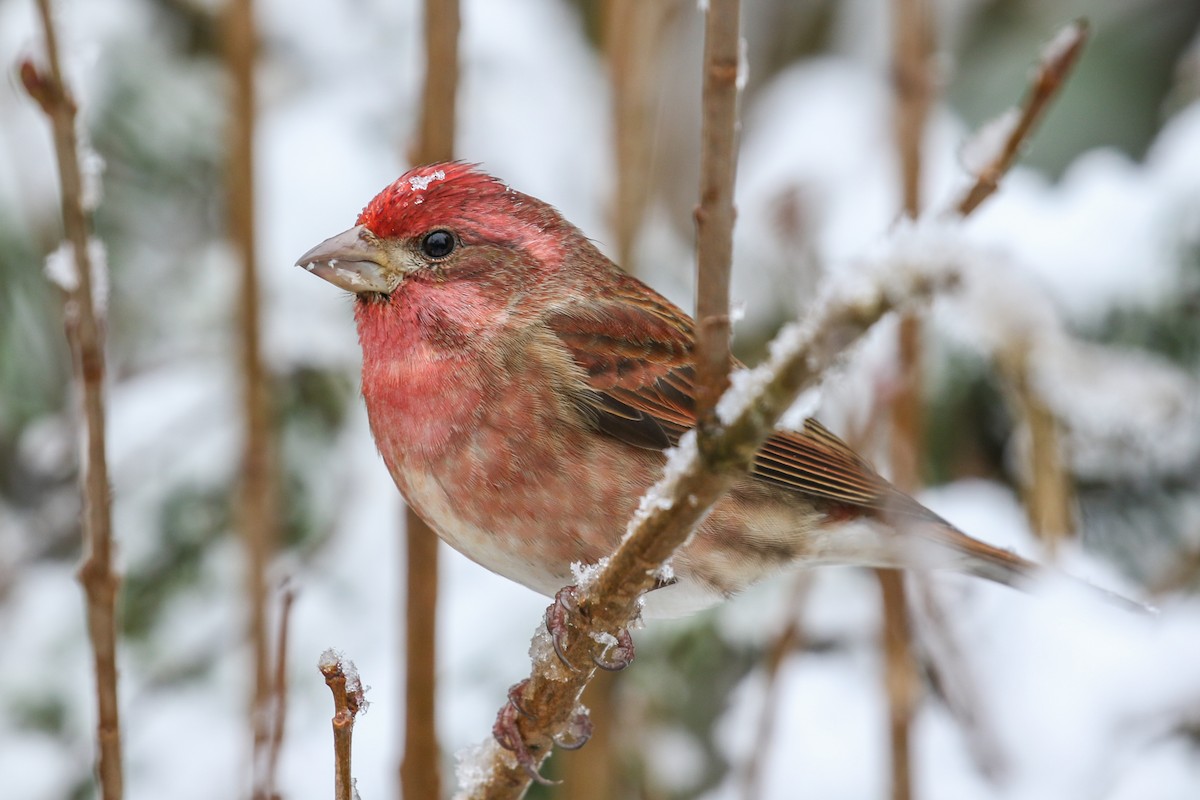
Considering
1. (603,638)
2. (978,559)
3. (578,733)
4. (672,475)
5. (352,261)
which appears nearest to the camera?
(672,475)

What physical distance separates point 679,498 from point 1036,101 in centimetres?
75

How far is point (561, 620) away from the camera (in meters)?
2.49

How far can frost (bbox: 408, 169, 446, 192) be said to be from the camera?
308 cm

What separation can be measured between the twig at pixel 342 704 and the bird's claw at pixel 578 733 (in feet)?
2.69

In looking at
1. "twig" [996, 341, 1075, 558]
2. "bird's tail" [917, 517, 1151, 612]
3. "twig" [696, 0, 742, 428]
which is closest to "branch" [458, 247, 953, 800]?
"twig" [696, 0, 742, 428]

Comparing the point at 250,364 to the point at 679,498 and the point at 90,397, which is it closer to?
the point at 90,397

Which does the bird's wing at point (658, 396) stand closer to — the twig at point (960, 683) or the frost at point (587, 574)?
the twig at point (960, 683)

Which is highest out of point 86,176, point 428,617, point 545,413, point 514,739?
point 545,413

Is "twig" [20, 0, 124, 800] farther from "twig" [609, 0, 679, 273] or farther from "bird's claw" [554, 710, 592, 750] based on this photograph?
"twig" [609, 0, 679, 273]

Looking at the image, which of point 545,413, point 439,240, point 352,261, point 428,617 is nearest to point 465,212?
point 439,240

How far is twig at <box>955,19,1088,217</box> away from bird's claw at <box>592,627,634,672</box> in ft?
3.23

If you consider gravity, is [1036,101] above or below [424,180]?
below

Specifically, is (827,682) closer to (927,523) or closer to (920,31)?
(927,523)

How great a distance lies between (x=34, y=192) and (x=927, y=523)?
2965 millimetres
